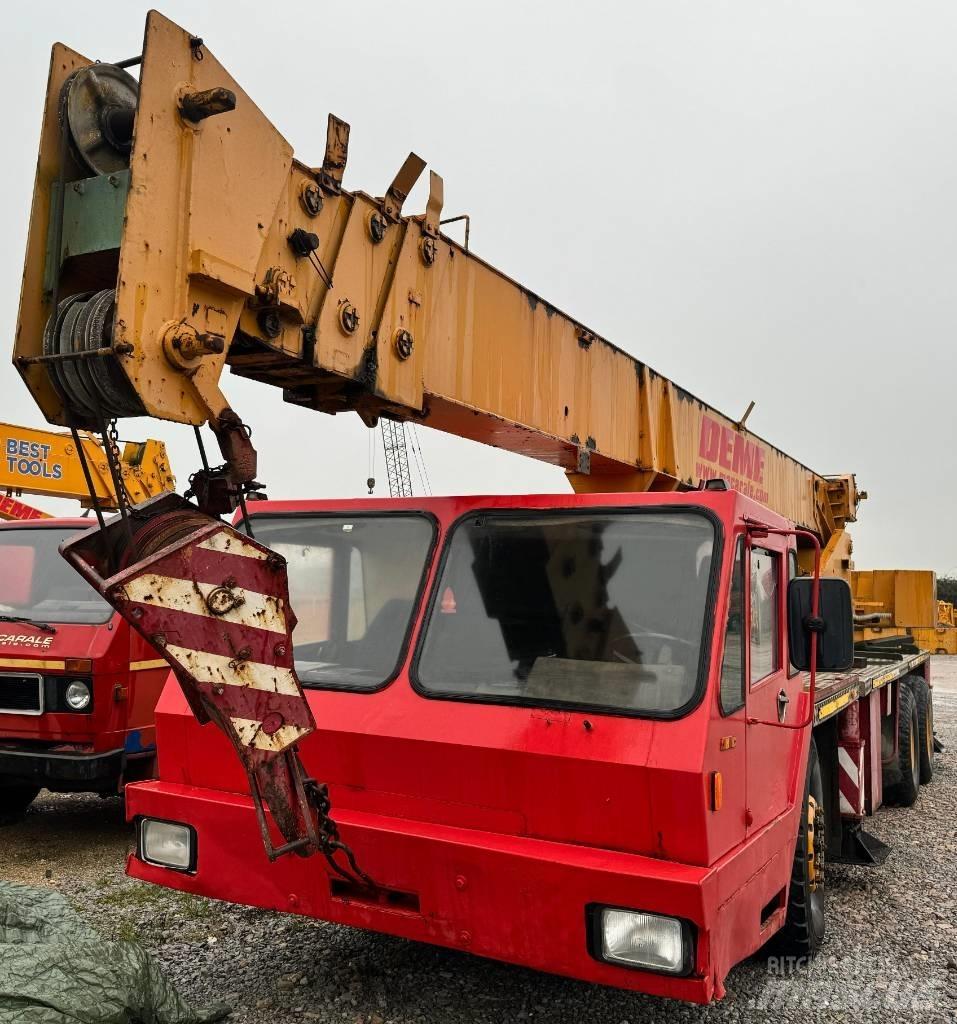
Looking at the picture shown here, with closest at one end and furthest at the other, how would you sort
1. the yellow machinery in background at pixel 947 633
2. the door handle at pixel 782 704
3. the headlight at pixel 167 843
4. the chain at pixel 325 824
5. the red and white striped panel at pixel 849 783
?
the chain at pixel 325 824
the headlight at pixel 167 843
the door handle at pixel 782 704
the red and white striped panel at pixel 849 783
the yellow machinery in background at pixel 947 633

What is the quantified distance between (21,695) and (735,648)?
425 centimetres

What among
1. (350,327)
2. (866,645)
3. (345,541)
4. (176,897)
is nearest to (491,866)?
(345,541)

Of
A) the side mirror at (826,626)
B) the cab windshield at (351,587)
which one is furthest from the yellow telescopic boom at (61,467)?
the side mirror at (826,626)

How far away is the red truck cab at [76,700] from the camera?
5352mm

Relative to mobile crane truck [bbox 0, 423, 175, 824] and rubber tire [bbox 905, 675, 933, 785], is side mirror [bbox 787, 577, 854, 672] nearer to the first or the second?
mobile crane truck [bbox 0, 423, 175, 824]

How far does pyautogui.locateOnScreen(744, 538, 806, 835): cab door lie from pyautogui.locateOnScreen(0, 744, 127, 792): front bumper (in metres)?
3.68

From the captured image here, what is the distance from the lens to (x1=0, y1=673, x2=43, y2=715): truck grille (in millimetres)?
5469

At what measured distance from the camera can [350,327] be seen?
319 centimetres

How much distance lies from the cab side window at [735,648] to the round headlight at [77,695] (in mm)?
3857

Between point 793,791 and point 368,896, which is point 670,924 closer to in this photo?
point 368,896

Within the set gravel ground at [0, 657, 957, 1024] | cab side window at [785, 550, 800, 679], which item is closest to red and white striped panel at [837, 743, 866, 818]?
gravel ground at [0, 657, 957, 1024]

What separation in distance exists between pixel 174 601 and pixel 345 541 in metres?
1.28

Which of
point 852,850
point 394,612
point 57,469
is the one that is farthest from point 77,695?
point 57,469

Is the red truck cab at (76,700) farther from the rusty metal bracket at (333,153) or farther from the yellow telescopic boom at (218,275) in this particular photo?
the rusty metal bracket at (333,153)
